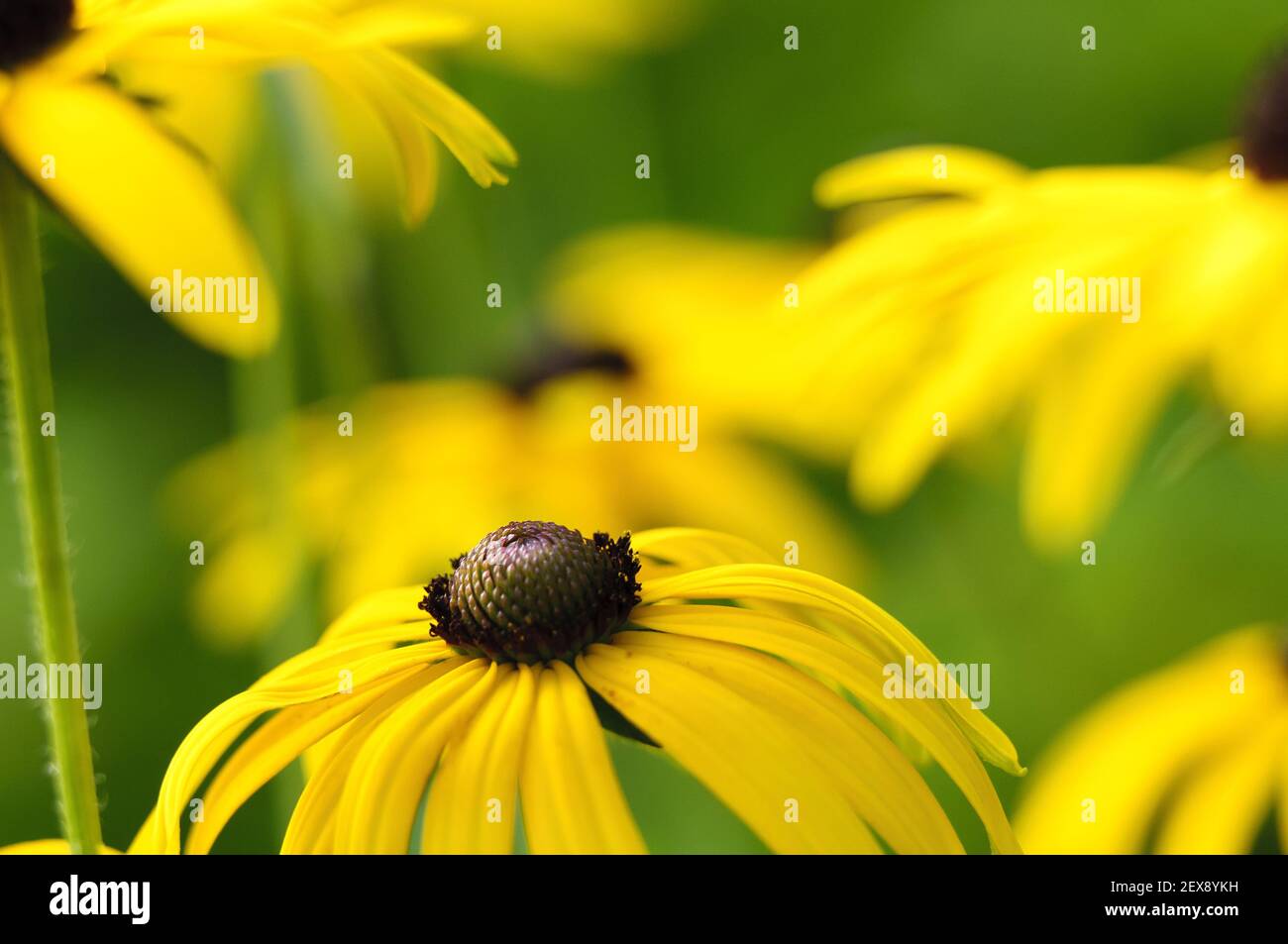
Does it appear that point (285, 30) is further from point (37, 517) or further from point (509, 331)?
point (509, 331)

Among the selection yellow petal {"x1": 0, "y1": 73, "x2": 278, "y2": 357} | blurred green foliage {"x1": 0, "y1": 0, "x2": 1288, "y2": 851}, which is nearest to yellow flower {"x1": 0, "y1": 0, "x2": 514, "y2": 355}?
yellow petal {"x1": 0, "y1": 73, "x2": 278, "y2": 357}

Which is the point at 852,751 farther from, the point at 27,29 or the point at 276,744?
the point at 27,29

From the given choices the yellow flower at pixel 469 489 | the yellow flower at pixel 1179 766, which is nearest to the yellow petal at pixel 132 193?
the yellow flower at pixel 1179 766

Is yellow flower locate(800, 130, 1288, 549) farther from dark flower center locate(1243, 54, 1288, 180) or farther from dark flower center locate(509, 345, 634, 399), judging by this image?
dark flower center locate(509, 345, 634, 399)

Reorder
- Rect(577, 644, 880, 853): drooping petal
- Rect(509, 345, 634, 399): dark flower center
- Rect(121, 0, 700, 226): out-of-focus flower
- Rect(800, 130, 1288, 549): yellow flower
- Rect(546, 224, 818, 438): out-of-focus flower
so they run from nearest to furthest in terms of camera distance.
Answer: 1. Rect(577, 644, 880, 853): drooping petal
2. Rect(121, 0, 700, 226): out-of-focus flower
3. Rect(800, 130, 1288, 549): yellow flower
4. Rect(546, 224, 818, 438): out-of-focus flower
5. Rect(509, 345, 634, 399): dark flower center

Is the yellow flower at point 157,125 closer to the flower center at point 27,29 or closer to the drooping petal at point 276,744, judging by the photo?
the flower center at point 27,29

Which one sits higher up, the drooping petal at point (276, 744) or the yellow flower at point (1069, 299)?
the yellow flower at point (1069, 299)

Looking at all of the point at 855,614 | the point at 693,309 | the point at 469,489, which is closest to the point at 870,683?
the point at 855,614
